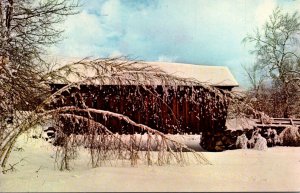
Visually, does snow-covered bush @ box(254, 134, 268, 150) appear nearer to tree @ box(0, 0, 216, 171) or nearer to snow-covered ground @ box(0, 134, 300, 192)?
snow-covered ground @ box(0, 134, 300, 192)

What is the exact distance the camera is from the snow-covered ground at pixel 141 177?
7.69m

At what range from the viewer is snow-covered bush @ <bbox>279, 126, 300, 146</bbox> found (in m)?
21.5

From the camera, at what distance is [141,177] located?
895cm

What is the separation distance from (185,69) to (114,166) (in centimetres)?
1295

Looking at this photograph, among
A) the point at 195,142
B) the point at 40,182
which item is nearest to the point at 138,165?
the point at 40,182

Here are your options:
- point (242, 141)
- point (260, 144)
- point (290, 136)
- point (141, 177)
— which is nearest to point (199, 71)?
point (242, 141)

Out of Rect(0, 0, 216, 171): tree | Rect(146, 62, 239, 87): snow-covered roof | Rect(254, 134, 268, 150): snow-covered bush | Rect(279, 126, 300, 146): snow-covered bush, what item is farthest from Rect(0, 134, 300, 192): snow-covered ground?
Rect(146, 62, 239, 87): snow-covered roof

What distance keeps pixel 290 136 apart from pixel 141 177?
14.6 meters

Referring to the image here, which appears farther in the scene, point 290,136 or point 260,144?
point 290,136

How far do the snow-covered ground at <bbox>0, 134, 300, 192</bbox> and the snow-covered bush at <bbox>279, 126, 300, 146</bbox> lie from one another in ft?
23.6

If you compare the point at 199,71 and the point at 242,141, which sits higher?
the point at 199,71

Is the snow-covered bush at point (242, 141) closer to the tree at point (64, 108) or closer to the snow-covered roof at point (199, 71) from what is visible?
the snow-covered roof at point (199, 71)

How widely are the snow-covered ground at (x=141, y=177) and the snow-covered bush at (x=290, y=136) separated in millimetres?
7203

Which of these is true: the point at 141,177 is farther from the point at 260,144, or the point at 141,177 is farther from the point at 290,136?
the point at 290,136
